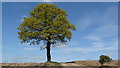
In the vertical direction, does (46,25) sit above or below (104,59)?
above

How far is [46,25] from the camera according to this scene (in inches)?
1599

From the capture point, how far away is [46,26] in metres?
40.2

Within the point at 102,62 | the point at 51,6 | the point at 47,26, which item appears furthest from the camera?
the point at 102,62

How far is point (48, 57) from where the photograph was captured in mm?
41125

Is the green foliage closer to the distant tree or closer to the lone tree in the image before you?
the lone tree

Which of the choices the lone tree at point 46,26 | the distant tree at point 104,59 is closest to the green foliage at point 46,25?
the lone tree at point 46,26

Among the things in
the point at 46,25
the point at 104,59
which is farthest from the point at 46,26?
the point at 104,59

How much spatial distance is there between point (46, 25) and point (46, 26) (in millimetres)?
499

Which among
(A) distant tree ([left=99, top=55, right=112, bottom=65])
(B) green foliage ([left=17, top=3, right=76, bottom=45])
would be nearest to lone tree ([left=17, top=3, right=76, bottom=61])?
(B) green foliage ([left=17, top=3, right=76, bottom=45])

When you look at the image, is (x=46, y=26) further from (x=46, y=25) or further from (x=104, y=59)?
(x=104, y=59)

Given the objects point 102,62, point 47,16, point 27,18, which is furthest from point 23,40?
point 102,62

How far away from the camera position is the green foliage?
130 feet

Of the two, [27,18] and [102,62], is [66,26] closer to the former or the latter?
[27,18]

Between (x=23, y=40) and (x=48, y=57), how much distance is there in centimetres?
679
